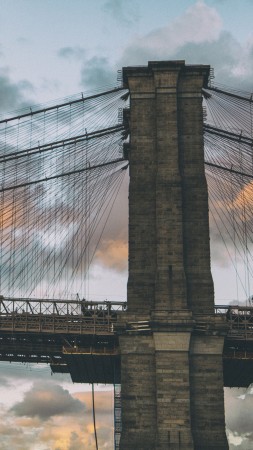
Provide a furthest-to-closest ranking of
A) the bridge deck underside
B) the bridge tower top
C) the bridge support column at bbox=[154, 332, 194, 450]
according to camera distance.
Result: 1. the bridge deck underside
2. the bridge tower top
3. the bridge support column at bbox=[154, 332, 194, 450]

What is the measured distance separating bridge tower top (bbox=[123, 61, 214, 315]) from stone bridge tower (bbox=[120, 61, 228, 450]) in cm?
10

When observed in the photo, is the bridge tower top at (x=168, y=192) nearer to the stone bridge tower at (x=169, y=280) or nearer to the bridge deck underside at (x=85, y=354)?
the stone bridge tower at (x=169, y=280)

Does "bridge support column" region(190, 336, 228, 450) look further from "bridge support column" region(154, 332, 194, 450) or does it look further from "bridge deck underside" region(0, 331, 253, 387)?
"bridge deck underside" region(0, 331, 253, 387)

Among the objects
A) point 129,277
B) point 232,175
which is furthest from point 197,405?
point 232,175

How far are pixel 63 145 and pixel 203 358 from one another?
28359 mm

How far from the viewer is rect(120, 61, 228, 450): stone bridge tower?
7662 cm

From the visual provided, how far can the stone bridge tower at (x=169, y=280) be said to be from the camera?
76.6 meters

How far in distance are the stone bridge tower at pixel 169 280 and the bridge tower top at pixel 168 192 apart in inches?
3.9

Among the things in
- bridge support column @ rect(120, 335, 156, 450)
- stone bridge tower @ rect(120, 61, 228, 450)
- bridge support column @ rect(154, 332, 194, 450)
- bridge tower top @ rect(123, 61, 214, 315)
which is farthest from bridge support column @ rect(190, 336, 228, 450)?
bridge support column @ rect(120, 335, 156, 450)

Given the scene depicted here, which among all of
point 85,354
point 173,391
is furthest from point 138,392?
point 85,354

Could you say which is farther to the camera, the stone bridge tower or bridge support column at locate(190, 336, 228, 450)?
the stone bridge tower

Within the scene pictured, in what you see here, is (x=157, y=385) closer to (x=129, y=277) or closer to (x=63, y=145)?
(x=129, y=277)

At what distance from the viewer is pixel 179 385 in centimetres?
7662

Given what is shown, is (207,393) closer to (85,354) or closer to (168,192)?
(85,354)
